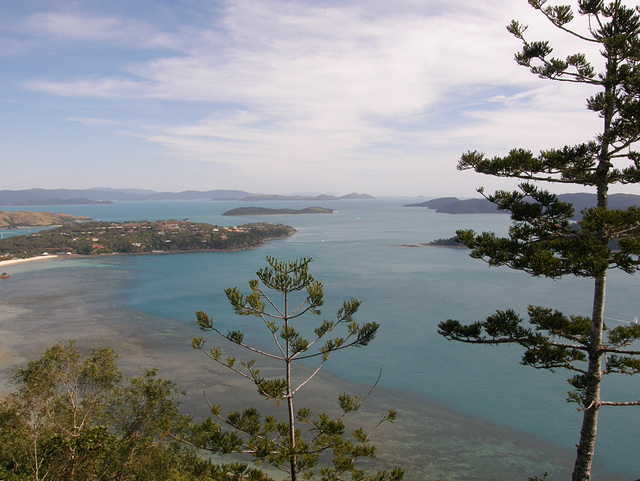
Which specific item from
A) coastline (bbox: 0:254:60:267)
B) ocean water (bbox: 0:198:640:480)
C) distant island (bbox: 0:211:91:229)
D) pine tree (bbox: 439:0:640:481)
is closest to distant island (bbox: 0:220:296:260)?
coastline (bbox: 0:254:60:267)

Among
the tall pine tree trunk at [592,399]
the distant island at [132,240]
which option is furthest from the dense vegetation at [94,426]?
the distant island at [132,240]

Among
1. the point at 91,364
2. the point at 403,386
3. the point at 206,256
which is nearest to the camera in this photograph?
the point at 91,364

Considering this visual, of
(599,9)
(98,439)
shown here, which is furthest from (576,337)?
(98,439)

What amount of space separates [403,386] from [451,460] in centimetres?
510

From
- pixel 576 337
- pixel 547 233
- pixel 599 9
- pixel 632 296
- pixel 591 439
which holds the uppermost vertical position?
pixel 599 9

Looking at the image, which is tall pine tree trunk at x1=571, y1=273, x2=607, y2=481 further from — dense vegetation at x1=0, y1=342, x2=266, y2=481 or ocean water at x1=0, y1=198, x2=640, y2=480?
ocean water at x1=0, y1=198, x2=640, y2=480

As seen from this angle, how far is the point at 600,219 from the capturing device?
15.3ft

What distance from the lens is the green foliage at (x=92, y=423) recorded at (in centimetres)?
606

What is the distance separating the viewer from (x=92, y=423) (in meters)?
9.23

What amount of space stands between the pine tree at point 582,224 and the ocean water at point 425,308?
7.66 m

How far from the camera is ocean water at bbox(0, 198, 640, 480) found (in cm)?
1480

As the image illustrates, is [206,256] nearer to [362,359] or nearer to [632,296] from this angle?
[362,359]

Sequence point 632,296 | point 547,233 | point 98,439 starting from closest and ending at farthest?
point 98,439, point 547,233, point 632,296

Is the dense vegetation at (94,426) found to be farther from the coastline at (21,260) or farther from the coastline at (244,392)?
the coastline at (21,260)
